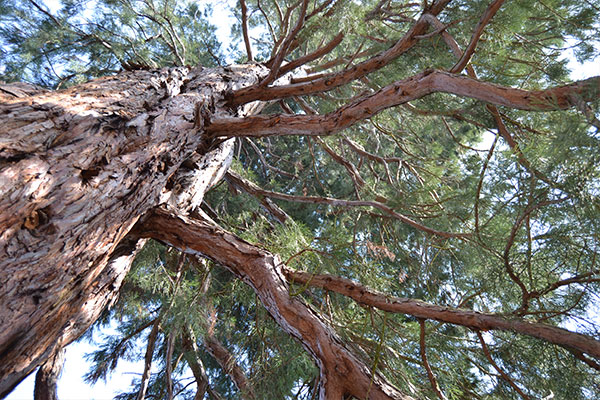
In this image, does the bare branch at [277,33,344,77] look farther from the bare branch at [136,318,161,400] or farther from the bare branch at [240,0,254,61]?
the bare branch at [136,318,161,400]

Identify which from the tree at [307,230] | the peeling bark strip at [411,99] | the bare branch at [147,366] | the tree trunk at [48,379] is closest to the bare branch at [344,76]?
the tree at [307,230]

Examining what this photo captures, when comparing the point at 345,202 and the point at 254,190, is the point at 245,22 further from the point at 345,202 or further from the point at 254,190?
the point at 345,202

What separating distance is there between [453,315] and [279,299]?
0.73 m

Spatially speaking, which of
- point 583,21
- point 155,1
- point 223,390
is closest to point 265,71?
point 155,1

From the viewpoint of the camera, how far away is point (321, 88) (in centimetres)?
235

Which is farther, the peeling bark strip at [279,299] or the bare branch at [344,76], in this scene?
the bare branch at [344,76]

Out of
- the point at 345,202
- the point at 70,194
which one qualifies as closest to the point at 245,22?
the point at 345,202

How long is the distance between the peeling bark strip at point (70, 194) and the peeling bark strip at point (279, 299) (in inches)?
6.4

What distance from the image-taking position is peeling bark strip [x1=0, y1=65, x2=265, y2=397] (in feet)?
3.79

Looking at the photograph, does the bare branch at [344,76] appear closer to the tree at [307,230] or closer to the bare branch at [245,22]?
the tree at [307,230]

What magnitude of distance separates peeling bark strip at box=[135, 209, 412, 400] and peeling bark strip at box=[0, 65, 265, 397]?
6.4 inches

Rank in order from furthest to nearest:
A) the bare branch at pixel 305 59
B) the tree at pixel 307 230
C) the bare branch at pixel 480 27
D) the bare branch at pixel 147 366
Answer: the bare branch at pixel 305 59
the bare branch at pixel 147 366
the bare branch at pixel 480 27
the tree at pixel 307 230

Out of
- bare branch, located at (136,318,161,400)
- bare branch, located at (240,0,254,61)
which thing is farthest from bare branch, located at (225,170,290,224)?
bare branch, located at (240,0,254,61)

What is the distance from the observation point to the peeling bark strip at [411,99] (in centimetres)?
128
